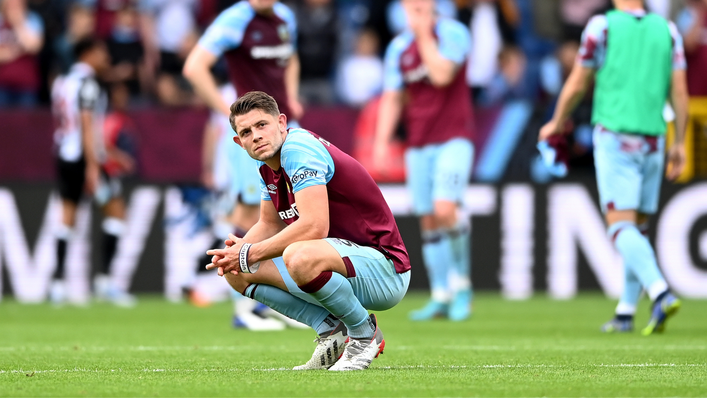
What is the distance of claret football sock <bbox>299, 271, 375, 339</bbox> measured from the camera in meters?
5.29

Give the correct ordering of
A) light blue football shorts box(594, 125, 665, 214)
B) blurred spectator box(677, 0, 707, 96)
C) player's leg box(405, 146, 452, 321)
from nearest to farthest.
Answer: light blue football shorts box(594, 125, 665, 214) → player's leg box(405, 146, 452, 321) → blurred spectator box(677, 0, 707, 96)

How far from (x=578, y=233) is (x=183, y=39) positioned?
6.49m

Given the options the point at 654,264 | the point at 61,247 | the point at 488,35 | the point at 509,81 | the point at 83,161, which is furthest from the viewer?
the point at 488,35

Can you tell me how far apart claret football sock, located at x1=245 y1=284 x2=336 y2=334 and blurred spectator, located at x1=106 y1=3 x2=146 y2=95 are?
34.1ft

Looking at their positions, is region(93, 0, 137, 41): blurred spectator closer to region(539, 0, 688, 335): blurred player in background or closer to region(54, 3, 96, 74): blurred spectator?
region(54, 3, 96, 74): blurred spectator

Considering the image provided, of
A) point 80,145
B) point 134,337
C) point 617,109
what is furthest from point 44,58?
point 617,109

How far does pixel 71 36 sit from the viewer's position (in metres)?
15.8

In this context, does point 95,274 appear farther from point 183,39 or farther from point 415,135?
point 415,135

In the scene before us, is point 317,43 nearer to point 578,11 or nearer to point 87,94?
point 578,11

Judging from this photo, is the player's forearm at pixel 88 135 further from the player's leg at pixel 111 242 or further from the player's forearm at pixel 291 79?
the player's forearm at pixel 291 79

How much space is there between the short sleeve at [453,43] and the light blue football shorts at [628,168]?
1971 mm

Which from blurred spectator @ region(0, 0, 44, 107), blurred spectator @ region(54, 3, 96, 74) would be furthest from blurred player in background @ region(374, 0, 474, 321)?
blurred spectator @ region(0, 0, 44, 107)

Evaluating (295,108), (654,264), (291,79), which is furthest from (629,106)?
(291,79)

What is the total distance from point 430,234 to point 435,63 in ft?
5.12
